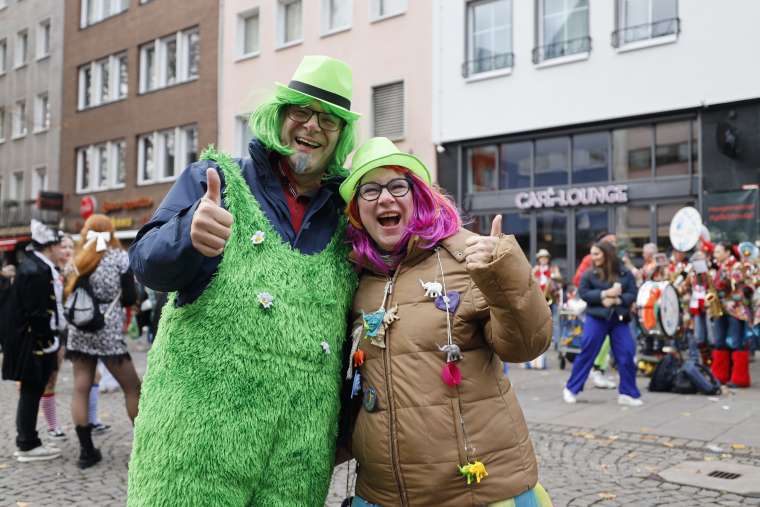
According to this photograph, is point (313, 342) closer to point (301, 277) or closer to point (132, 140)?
point (301, 277)

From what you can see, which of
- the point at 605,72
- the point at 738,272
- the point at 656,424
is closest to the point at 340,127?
the point at 656,424

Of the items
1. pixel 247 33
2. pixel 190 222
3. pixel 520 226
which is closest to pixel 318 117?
pixel 190 222

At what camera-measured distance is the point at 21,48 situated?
32.7 m

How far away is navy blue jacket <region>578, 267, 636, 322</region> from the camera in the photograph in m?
8.37

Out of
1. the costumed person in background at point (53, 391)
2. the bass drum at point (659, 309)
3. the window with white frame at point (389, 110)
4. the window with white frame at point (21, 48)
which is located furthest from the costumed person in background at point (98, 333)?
the window with white frame at point (21, 48)

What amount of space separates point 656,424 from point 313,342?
593 cm

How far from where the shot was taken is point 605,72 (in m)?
15.3

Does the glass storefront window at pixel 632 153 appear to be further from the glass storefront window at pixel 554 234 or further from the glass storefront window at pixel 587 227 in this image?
the glass storefront window at pixel 554 234

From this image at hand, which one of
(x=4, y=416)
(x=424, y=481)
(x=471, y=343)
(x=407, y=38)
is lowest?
(x=4, y=416)

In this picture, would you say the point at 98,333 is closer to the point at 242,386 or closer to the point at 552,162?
the point at 242,386

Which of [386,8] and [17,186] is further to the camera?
[17,186]

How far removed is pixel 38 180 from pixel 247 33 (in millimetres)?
13099

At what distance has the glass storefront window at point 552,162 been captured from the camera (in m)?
16.1

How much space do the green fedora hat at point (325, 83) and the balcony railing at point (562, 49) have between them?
46.9ft
